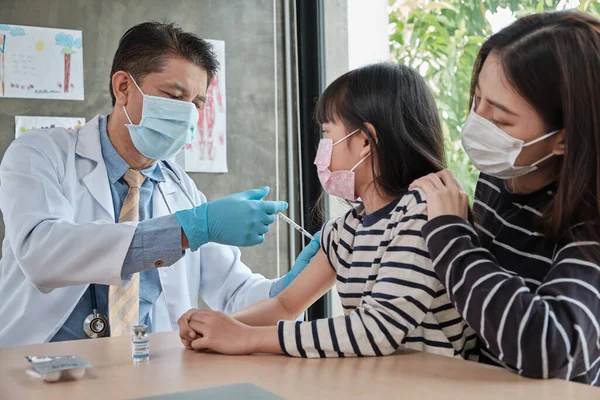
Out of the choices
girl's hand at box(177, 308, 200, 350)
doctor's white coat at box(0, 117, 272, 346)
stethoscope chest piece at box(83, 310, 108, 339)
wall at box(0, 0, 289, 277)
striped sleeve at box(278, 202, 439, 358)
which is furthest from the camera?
wall at box(0, 0, 289, 277)

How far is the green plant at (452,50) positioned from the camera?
223 centimetres

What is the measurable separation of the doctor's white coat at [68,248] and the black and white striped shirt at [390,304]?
678 mm

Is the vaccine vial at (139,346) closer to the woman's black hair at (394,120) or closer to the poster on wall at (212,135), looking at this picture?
the woman's black hair at (394,120)

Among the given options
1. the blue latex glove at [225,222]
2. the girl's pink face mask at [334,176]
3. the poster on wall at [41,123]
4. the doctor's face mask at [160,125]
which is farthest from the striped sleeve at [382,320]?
the poster on wall at [41,123]

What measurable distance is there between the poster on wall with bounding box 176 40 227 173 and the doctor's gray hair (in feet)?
2.54

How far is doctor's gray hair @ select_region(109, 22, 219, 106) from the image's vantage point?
2.11 metres

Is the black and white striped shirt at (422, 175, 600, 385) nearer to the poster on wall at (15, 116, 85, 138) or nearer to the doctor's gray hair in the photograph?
the doctor's gray hair

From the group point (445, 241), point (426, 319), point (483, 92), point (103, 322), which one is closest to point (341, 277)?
point (426, 319)

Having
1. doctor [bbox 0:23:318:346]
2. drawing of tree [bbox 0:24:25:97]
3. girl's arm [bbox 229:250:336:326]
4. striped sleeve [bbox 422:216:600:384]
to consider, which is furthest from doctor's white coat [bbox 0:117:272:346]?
striped sleeve [bbox 422:216:600:384]

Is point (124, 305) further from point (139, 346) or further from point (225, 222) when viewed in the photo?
point (139, 346)

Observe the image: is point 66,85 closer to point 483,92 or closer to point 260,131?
point 260,131

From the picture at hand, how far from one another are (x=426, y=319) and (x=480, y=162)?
30 cm

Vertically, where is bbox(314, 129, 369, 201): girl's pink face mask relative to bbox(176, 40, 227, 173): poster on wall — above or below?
below

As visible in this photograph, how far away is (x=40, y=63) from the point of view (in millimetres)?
2662
